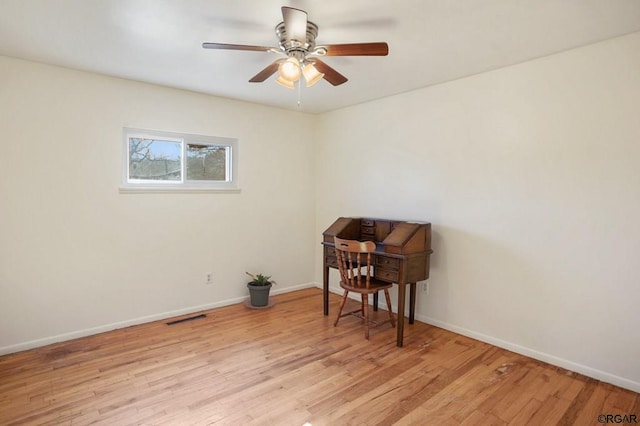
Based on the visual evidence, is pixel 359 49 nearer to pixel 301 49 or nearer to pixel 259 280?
pixel 301 49

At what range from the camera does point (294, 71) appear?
226 centimetres

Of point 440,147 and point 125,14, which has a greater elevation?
point 125,14

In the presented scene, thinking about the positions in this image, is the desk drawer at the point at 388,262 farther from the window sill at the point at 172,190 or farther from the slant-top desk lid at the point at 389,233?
the window sill at the point at 172,190

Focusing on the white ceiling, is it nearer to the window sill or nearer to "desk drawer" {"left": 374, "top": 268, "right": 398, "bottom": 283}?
the window sill

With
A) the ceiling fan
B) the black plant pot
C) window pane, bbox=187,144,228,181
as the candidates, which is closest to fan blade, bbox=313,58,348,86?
the ceiling fan

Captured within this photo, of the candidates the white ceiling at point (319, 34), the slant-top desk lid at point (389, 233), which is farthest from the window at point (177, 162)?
the slant-top desk lid at point (389, 233)

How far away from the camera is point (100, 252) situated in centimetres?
326

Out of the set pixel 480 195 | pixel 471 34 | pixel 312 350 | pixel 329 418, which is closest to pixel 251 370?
pixel 312 350

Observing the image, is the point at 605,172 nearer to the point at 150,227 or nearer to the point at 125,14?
the point at 125,14

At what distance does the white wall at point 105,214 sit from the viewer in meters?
2.87

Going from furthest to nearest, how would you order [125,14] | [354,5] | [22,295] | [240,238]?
[240,238] → [22,295] → [125,14] → [354,5]

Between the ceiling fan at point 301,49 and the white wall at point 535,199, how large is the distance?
1468 mm

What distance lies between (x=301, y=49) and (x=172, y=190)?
2240 mm

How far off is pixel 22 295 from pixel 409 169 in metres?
3.69
